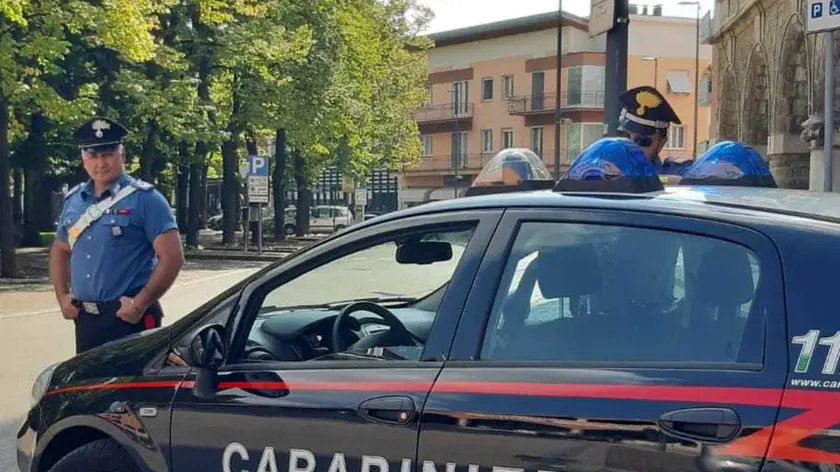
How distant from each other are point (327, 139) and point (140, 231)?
28.8m

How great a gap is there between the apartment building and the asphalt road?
39780 mm

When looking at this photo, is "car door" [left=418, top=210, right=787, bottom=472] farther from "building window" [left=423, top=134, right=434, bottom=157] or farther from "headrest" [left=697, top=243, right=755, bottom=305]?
"building window" [left=423, top=134, right=434, bottom=157]

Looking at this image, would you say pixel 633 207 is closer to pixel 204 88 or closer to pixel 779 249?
pixel 779 249

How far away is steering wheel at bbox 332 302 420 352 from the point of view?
348cm

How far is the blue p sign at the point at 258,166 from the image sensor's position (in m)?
25.3

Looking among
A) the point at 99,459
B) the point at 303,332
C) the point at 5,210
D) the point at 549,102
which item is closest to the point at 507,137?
the point at 549,102

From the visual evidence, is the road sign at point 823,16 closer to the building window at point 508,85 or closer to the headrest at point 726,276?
the headrest at point 726,276

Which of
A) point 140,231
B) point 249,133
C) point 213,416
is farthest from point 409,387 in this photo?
point 249,133

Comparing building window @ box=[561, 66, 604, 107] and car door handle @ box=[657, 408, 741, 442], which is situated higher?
building window @ box=[561, 66, 604, 107]

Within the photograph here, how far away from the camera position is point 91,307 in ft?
16.1

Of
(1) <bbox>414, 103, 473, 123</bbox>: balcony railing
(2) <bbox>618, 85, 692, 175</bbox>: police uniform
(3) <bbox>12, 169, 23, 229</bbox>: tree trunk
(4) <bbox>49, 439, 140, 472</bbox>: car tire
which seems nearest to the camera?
(4) <bbox>49, 439, 140, 472</bbox>: car tire

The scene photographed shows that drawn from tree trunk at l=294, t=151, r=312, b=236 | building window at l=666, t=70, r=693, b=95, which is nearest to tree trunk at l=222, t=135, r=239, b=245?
tree trunk at l=294, t=151, r=312, b=236

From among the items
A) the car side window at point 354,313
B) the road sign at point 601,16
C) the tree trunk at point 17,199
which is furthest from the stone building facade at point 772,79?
the tree trunk at point 17,199

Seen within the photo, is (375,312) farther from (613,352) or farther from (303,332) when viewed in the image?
(613,352)
